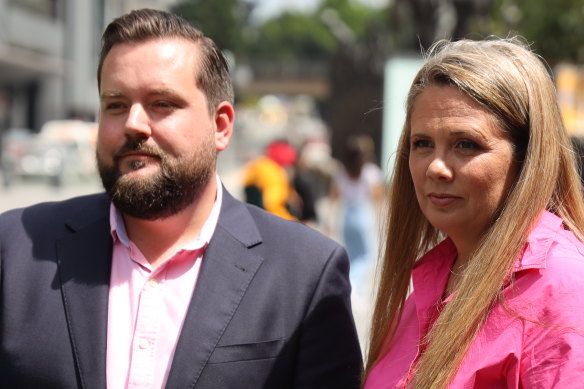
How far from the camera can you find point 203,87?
2805 millimetres

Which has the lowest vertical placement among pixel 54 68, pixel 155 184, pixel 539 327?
pixel 539 327

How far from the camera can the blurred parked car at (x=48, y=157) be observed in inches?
1013

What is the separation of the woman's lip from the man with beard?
0.64 m

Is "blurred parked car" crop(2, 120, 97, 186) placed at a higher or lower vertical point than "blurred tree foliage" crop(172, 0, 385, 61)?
lower

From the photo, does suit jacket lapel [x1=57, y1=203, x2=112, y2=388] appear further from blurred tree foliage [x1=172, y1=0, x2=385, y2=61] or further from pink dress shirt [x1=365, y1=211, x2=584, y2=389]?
blurred tree foliage [x1=172, y1=0, x2=385, y2=61]

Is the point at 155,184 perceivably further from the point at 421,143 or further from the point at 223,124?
the point at 421,143

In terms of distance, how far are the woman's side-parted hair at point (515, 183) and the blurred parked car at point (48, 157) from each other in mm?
22586

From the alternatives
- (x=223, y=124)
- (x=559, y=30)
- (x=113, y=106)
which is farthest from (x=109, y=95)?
(x=559, y=30)

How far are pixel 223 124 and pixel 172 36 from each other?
1.11 feet

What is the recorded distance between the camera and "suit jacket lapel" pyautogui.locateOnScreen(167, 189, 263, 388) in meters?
2.57

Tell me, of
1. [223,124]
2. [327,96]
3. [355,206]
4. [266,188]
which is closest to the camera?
[223,124]

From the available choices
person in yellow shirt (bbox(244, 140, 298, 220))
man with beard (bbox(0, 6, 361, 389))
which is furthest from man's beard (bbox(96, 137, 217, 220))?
person in yellow shirt (bbox(244, 140, 298, 220))

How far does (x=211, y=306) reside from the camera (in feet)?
8.74

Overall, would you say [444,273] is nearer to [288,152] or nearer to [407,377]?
[407,377]
